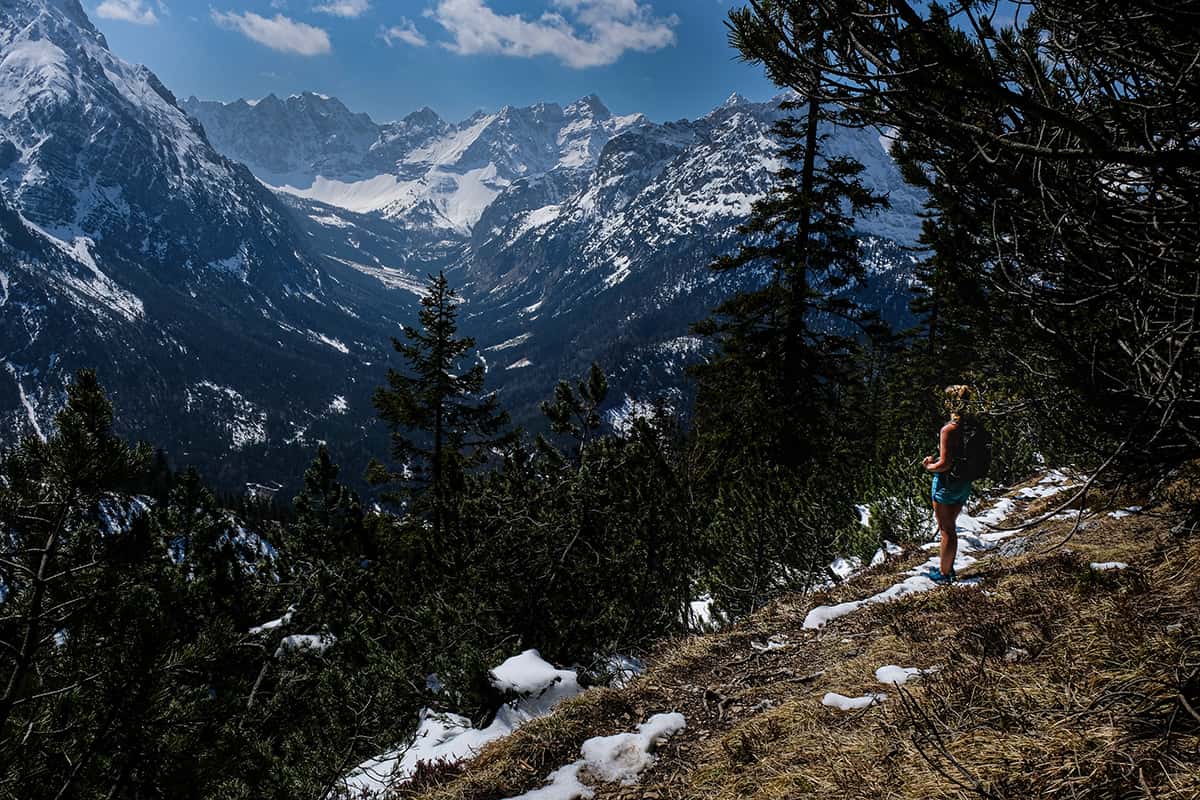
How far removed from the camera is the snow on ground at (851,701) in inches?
125

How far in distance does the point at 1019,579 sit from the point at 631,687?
3107mm

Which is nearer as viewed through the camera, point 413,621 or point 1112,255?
point 1112,255

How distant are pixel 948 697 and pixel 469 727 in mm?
3508

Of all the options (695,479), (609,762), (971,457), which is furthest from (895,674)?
(695,479)

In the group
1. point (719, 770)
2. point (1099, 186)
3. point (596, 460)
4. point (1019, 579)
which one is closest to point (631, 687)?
point (719, 770)

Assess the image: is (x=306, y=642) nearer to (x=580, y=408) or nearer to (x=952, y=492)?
(x=580, y=408)

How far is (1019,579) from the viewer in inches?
179

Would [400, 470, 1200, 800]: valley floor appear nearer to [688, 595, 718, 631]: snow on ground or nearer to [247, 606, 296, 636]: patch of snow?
[688, 595, 718, 631]: snow on ground

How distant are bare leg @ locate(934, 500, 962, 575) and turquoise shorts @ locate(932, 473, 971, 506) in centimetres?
5

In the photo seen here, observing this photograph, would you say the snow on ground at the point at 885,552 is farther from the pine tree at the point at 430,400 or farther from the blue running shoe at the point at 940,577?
the pine tree at the point at 430,400

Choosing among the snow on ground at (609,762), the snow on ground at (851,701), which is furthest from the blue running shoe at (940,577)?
the snow on ground at (609,762)

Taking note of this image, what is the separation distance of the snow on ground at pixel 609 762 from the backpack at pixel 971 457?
168 inches

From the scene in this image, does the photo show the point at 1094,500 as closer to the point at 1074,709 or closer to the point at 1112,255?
the point at 1112,255

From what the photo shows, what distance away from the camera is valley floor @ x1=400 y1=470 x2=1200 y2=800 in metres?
2.10
